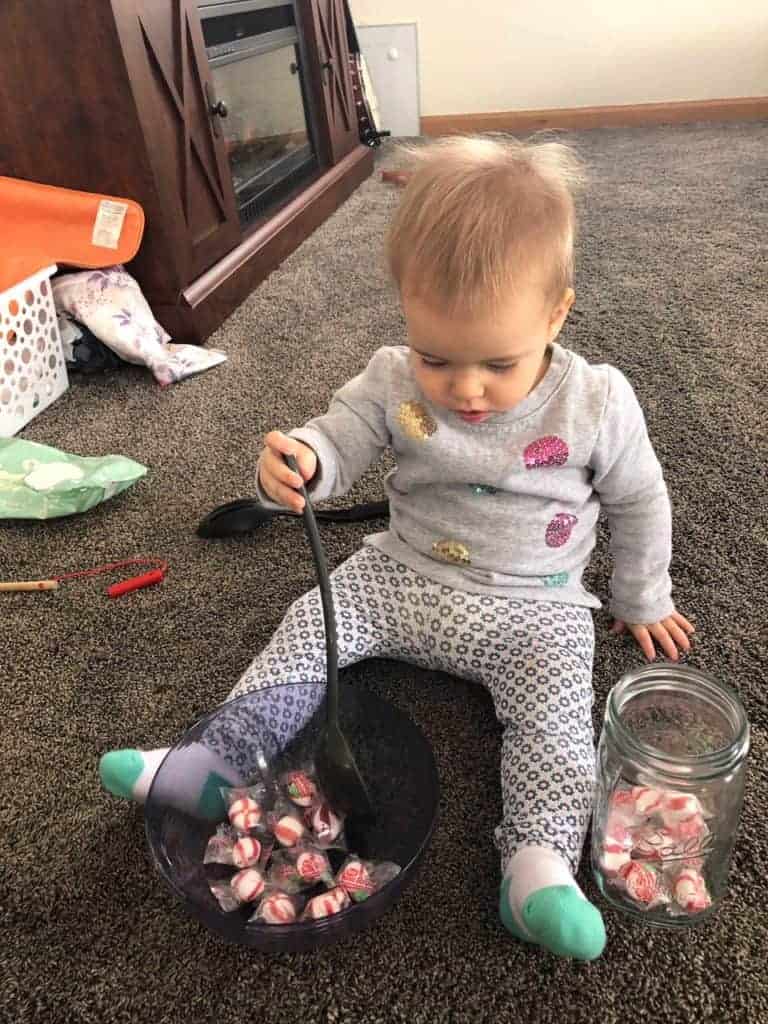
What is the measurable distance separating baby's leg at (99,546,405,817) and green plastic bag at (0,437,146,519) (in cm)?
36

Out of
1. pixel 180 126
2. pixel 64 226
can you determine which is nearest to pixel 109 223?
pixel 64 226

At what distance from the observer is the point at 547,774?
1.97 feet

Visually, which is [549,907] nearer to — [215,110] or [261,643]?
[261,643]

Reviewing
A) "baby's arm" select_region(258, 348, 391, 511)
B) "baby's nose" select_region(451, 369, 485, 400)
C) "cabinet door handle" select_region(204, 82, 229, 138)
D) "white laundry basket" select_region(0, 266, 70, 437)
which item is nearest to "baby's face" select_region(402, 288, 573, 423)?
"baby's nose" select_region(451, 369, 485, 400)

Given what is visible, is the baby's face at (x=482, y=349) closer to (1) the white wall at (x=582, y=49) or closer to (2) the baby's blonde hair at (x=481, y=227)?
(2) the baby's blonde hair at (x=481, y=227)

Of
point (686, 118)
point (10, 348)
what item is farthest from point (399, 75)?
point (10, 348)

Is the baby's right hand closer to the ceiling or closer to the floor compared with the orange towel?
closer to the ceiling

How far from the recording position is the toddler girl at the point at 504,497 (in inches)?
22.2

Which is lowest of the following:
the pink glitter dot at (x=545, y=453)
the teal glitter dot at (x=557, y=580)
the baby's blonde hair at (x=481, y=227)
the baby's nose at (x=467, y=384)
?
the teal glitter dot at (x=557, y=580)

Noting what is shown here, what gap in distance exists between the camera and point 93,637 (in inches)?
32.1

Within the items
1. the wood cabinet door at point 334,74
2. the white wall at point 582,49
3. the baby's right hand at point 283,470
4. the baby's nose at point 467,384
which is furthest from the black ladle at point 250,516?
the white wall at point 582,49

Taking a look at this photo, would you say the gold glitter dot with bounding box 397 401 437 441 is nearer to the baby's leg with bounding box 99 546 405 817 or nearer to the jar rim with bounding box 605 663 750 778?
the baby's leg with bounding box 99 546 405 817

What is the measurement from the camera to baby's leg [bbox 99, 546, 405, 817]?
62cm

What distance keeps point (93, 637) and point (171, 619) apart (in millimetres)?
77
